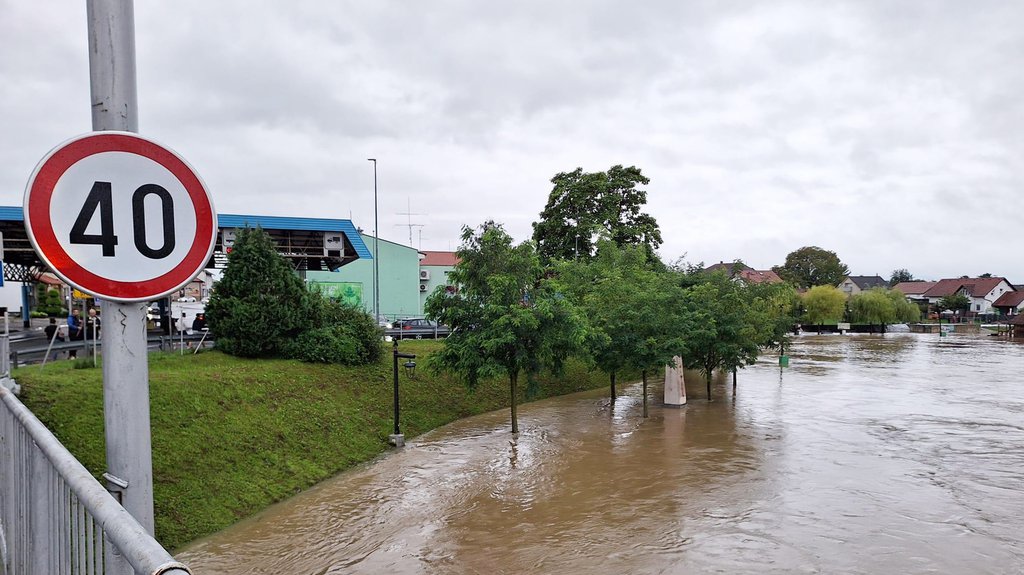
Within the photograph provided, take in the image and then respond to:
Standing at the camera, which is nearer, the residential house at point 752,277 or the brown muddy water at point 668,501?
the brown muddy water at point 668,501

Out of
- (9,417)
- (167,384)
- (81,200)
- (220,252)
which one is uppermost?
(220,252)

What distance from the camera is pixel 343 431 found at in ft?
48.2

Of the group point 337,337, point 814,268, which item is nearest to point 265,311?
point 337,337

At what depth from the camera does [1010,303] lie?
97562 millimetres

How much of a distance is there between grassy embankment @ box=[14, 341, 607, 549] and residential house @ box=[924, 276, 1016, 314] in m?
121

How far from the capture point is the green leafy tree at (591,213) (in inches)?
1697

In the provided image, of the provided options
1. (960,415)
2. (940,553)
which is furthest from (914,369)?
(940,553)

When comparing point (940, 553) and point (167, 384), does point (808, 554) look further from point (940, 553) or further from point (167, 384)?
point (167, 384)

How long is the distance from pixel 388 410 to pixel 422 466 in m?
3.56

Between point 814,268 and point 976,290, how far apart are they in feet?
119

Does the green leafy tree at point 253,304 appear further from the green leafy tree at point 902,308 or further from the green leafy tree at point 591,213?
A: the green leafy tree at point 902,308

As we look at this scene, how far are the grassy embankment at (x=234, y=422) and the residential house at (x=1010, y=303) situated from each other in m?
113

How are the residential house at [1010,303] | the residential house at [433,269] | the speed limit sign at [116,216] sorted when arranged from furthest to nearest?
the residential house at [1010,303], the residential house at [433,269], the speed limit sign at [116,216]

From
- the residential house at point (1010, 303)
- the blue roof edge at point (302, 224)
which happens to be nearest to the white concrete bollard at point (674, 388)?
the blue roof edge at point (302, 224)
